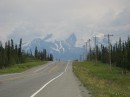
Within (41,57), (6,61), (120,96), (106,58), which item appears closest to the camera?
(120,96)

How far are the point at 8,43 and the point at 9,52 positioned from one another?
437cm

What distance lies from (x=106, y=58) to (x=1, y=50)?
1862 inches

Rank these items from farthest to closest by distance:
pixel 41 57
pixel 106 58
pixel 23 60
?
pixel 41 57, pixel 106 58, pixel 23 60

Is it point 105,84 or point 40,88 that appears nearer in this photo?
point 40,88

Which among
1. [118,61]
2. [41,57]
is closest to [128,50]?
[118,61]

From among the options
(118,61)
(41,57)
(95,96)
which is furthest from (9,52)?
(95,96)

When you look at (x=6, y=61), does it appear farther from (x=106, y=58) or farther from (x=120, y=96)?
(x=120, y=96)

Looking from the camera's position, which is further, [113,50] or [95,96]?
[113,50]

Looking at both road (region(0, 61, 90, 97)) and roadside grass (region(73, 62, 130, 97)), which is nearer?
road (region(0, 61, 90, 97))

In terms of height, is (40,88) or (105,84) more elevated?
(40,88)

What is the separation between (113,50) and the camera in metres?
139

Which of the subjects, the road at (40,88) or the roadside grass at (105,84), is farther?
the roadside grass at (105,84)

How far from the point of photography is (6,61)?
10231 centimetres

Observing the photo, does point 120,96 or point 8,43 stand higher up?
point 8,43
